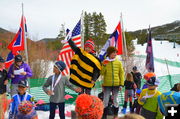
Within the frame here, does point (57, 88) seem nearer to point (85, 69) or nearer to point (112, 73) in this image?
point (85, 69)

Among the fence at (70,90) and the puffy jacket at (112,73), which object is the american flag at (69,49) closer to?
the fence at (70,90)

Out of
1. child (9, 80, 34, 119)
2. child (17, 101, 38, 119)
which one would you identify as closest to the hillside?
child (9, 80, 34, 119)

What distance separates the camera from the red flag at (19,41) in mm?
7246

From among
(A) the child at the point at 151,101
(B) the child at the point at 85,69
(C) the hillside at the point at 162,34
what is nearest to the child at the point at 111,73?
(B) the child at the point at 85,69

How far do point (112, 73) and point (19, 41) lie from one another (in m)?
4.20

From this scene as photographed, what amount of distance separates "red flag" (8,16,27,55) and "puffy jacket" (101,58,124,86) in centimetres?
385

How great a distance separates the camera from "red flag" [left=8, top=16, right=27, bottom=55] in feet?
23.8

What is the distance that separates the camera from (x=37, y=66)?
14.9 m

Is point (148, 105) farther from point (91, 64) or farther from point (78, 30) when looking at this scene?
point (78, 30)

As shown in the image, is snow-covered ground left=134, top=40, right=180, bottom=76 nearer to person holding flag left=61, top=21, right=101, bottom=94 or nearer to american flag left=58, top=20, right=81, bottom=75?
american flag left=58, top=20, right=81, bottom=75

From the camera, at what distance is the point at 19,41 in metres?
7.47

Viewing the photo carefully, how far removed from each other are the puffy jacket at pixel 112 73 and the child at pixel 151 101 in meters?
0.92

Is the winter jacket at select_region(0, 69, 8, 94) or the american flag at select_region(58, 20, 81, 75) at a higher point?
the american flag at select_region(58, 20, 81, 75)

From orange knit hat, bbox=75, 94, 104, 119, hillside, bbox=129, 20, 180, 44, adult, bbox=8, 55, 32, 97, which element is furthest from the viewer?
hillside, bbox=129, 20, 180, 44
